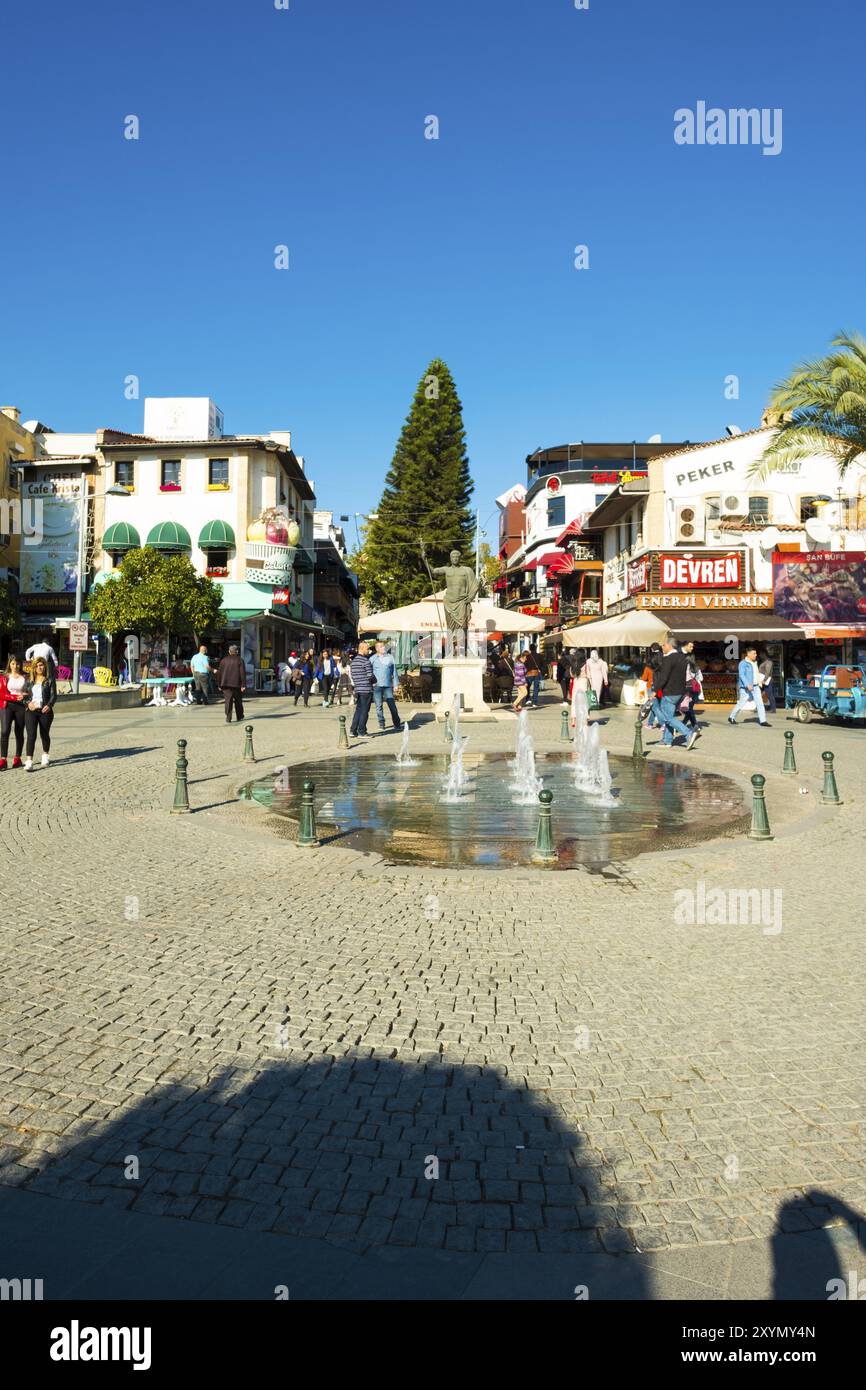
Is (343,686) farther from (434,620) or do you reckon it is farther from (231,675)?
(231,675)

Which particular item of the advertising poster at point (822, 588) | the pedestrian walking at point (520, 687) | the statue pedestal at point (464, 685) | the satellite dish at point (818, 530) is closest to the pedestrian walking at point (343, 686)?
the pedestrian walking at point (520, 687)

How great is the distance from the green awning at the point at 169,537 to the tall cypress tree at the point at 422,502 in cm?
1536

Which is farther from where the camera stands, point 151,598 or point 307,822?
point 151,598

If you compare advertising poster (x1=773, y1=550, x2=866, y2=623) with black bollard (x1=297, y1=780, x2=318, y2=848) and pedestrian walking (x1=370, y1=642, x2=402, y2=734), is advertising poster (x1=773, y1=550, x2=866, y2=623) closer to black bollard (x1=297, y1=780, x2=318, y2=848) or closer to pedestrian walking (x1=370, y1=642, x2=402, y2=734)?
pedestrian walking (x1=370, y1=642, x2=402, y2=734)

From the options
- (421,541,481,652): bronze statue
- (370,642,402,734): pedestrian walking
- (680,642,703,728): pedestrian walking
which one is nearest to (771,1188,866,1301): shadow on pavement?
(680,642,703,728): pedestrian walking

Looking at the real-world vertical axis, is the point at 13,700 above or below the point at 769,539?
below

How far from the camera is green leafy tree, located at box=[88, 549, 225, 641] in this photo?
111ft

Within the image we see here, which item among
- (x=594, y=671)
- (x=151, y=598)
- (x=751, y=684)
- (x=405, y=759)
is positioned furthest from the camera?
(x=151, y=598)

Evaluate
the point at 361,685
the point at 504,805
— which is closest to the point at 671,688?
the point at 361,685

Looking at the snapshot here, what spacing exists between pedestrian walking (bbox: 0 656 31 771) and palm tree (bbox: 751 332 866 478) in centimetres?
1794

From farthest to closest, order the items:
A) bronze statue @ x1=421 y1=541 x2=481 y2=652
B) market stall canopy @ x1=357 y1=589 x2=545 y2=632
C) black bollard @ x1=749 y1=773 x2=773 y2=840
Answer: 1. market stall canopy @ x1=357 y1=589 x2=545 y2=632
2. bronze statue @ x1=421 y1=541 x2=481 y2=652
3. black bollard @ x1=749 y1=773 x2=773 y2=840

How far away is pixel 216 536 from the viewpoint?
40.2 m

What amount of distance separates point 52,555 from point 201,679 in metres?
15.7
